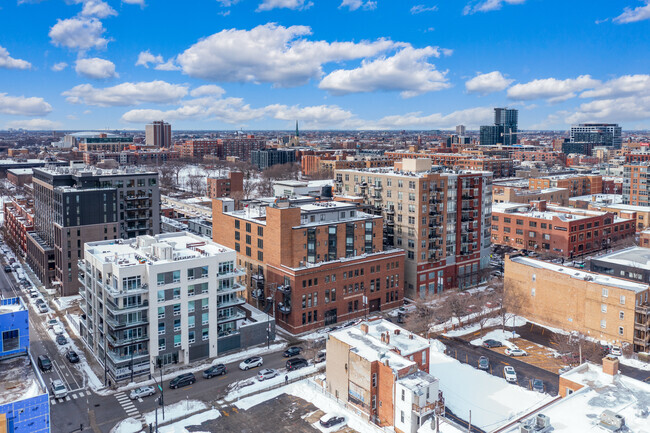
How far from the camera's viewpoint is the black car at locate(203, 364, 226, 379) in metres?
62.4

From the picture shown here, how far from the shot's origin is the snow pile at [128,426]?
168ft

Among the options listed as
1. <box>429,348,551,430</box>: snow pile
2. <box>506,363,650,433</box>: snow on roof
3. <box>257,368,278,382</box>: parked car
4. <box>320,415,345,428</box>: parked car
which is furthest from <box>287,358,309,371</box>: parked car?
<box>506,363,650,433</box>: snow on roof

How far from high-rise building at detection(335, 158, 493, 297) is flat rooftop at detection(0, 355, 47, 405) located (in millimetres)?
60573

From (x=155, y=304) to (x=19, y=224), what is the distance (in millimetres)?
80483

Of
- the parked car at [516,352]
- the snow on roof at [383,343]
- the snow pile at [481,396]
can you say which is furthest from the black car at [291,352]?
the parked car at [516,352]

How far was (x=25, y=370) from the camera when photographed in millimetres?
44719

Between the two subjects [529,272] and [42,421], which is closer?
[42,421]

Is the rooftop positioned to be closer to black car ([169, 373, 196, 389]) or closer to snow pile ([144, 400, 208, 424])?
black car ([169, 373, 196, 389])

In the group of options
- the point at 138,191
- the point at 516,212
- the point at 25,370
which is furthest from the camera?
the point at 516,212

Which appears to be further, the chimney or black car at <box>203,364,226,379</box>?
black car at <box>203,364,226,379</box>

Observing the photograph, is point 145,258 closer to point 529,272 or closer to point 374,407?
point 374,407

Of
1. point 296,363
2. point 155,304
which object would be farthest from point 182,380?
point 296,363

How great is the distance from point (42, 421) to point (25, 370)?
23.9ft

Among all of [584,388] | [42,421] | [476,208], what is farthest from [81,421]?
[476,208]
